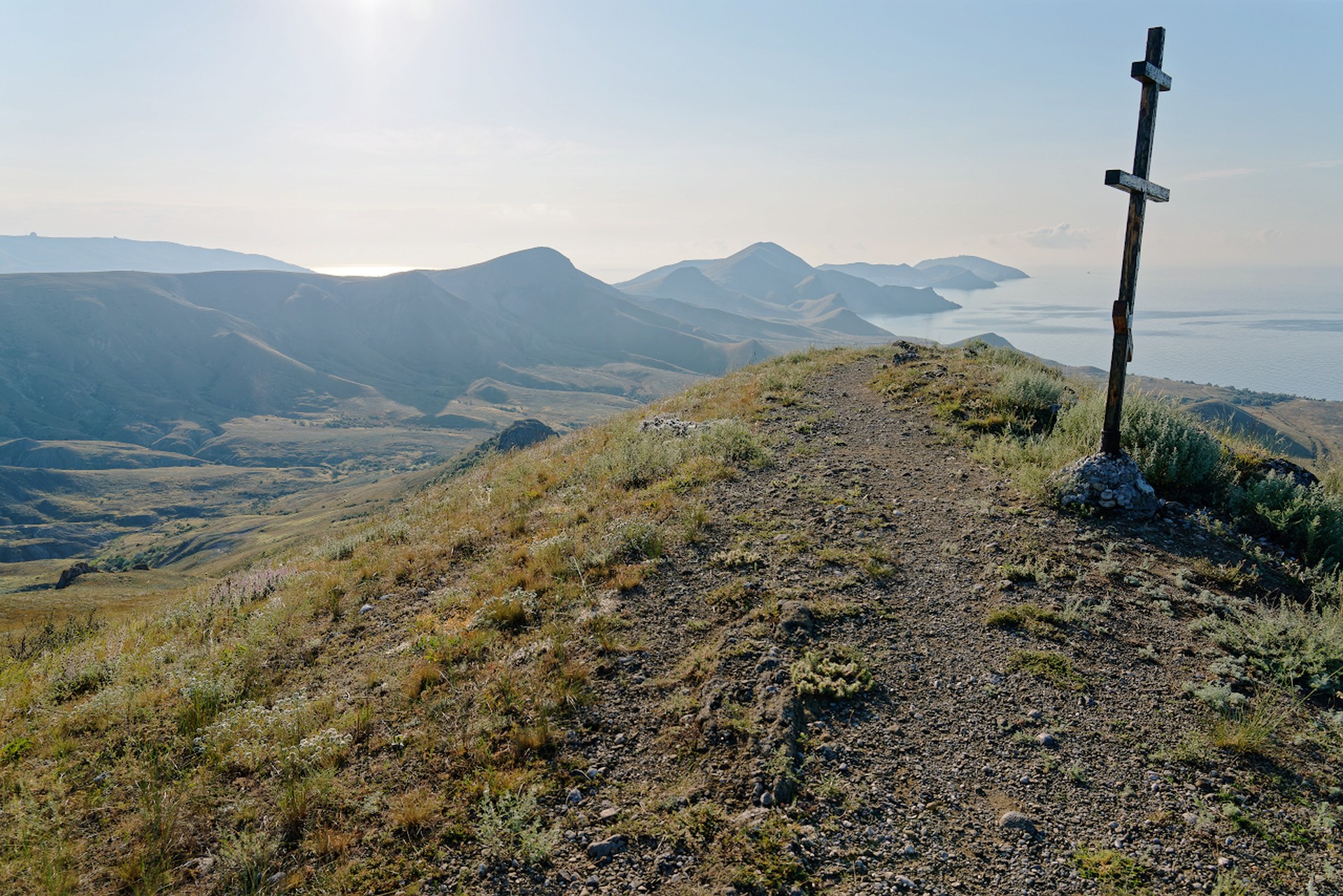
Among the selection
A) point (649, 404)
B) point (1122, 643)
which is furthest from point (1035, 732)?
point (649, 404)

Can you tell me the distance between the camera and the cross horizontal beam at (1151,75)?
8.47 metres

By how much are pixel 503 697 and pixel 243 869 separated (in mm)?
2235

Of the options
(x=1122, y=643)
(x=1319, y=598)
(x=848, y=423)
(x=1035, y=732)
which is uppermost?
(x=848, y=423)

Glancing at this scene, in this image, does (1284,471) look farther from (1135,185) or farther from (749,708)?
(749,708)

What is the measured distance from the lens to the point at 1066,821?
→ 4.39 meters

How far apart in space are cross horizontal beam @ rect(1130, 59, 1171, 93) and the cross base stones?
5.32m

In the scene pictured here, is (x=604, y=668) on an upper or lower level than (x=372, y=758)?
upper

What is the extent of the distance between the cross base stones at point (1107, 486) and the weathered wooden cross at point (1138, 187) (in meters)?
1.00

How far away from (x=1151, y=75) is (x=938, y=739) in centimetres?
948

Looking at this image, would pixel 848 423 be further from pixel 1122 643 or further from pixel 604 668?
pixel 604 668

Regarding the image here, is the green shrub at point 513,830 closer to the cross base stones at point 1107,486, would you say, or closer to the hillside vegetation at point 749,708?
the hillside vegetation at point 749,708

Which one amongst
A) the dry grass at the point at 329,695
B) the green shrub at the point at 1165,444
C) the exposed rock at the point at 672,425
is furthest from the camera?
the exposed rock at the point at 672,425

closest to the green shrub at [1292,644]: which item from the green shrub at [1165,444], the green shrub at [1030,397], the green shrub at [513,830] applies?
the green shrub at [1165,444]

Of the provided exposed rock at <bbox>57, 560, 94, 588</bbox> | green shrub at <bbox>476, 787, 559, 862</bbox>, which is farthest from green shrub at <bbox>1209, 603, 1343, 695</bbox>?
exposed rock at <bbox>57, 560, 94, 588</bbox>
